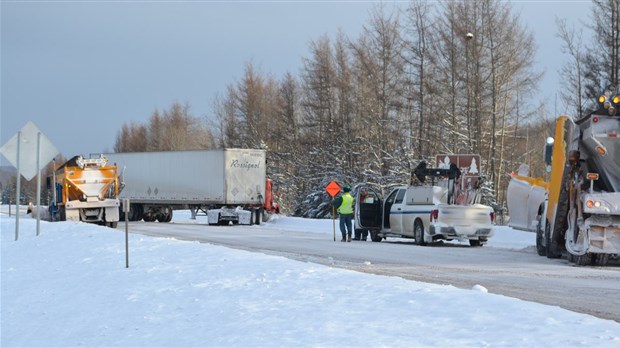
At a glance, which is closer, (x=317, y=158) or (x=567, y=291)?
(x=567, y=291)

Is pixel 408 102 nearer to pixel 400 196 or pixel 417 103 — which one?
pixel 417 103

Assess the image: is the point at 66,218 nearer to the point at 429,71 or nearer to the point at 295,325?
the point at 429,71

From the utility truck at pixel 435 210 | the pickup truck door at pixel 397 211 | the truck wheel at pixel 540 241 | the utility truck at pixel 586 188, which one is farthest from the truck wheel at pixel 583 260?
the pickup truck door at pixel 397 211

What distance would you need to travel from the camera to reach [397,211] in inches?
986

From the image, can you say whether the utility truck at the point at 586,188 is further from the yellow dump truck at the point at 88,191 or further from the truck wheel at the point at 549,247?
the yellow dump truck at the point at 88,191

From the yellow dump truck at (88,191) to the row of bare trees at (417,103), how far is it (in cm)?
1555

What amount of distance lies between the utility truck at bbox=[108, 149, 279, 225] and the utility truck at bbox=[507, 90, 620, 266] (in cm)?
2421

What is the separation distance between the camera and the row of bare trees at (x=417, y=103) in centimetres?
4103

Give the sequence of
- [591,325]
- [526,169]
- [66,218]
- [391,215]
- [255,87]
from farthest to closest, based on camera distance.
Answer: [255,87]
[66,218]
[391,215]
[526,169]
[591,325]

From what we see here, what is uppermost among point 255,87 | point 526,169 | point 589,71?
point 255,87

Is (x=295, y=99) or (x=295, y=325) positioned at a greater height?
(x=295, y=99)

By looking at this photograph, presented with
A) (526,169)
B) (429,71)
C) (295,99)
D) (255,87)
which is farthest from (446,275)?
(255,87)

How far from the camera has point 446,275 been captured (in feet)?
46.8

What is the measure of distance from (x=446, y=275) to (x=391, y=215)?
11237mm
